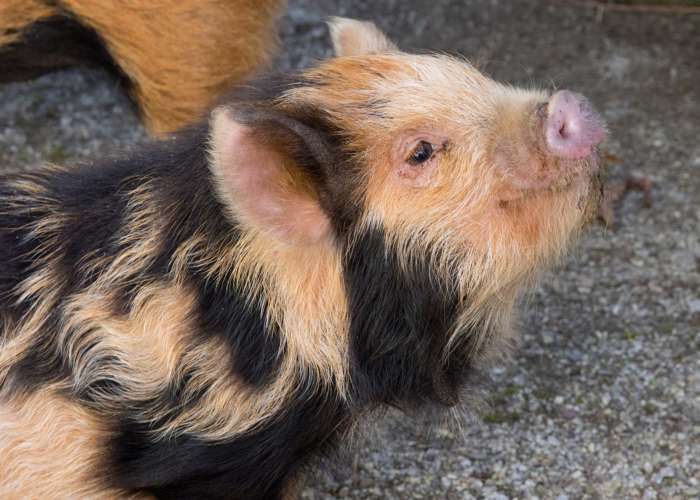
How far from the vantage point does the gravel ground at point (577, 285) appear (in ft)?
12.0

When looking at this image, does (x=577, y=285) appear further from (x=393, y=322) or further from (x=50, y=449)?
(x=50, y=449)

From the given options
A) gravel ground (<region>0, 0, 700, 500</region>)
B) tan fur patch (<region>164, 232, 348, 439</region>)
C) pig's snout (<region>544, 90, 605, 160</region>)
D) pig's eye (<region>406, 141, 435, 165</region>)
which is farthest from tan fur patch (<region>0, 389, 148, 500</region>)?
pig's snout (<region>544, 90, 605, 160</region>)

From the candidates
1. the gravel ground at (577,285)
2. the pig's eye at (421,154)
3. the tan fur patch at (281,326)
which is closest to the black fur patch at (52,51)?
the gravel ground at (577,285)

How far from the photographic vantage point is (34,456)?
9.67 ft

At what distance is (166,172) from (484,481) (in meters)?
1.47

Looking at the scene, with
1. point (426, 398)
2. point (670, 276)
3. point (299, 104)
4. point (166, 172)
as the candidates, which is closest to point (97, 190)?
point (166, 172)

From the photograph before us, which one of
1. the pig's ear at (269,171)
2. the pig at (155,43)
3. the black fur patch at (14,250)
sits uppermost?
the pig's ear at (269,171)

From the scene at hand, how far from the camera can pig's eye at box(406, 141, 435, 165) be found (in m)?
2.81

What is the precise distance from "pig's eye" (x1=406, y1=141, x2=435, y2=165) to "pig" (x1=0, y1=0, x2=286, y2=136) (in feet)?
4.33

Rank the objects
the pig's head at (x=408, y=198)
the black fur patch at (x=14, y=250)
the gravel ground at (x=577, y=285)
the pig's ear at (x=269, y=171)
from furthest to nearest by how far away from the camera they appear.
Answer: the gravel ground at (x=577, y=285), the black fur patch at (x=14, y=250), the pig's head at (x=408, y=198), the pig's ear at (x=269, y=171)

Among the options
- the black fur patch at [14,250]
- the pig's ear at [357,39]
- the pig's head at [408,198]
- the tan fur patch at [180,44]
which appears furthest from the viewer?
the tan fur patch at [180,44]

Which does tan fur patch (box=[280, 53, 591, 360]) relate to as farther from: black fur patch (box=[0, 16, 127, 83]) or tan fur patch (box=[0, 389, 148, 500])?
black fur patch (box=[0, 16, 127, 83])

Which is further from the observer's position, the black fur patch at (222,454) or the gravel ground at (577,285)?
the gravel ground at (577,285)

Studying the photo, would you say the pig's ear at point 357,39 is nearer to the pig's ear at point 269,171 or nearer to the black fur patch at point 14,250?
the pig's ear at point 269,171
